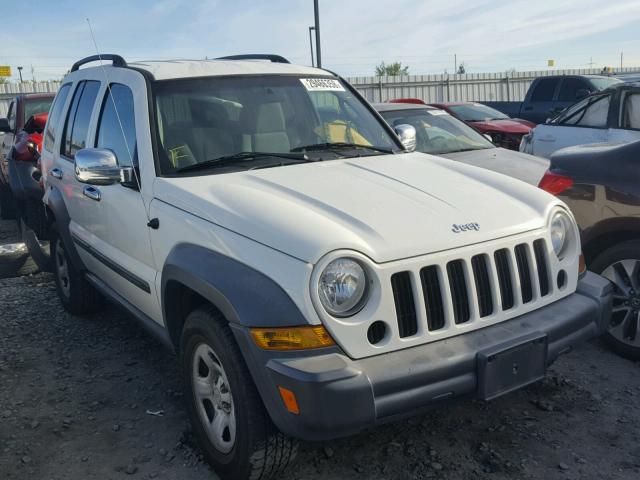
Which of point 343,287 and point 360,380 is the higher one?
point 343,287

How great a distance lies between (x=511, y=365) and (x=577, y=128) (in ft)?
19.3

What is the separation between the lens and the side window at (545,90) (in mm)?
13852

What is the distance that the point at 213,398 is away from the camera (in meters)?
3.06

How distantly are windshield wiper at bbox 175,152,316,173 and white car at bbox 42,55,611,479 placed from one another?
10 millimetres

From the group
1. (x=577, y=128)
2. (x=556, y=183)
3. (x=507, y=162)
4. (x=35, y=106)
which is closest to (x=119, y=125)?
(x=556, y=183)

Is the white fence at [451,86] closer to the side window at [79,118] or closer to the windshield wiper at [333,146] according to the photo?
the side window at [79,118]

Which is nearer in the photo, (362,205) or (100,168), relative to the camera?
(362,205)

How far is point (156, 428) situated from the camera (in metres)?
3.60

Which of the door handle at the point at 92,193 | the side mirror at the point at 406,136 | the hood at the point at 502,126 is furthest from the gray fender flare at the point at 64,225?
the hood at the point at 502,126

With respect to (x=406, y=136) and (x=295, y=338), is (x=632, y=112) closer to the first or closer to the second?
(x=406, y=136)

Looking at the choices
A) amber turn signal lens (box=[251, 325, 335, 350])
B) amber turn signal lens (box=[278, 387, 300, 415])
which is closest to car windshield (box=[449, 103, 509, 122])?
amber turn signal lens (box=[251, 325, 335, 350])

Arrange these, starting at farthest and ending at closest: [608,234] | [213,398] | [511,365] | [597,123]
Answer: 1. [597,123]
2. [608,234]
3. [213,398]
4. [511,365]

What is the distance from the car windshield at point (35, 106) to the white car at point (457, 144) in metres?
5.44

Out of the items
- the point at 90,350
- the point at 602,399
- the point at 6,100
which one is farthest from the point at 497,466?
the point at 6,100
